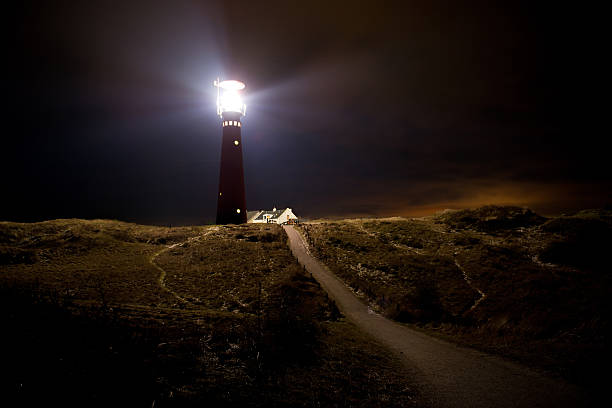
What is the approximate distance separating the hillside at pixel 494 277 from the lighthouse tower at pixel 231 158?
439 inches

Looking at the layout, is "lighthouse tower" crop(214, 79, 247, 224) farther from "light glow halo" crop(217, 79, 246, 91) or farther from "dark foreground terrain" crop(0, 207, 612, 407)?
"dark foreground terrain" crop(0, 207, 612, 407)

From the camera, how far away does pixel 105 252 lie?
27.2m

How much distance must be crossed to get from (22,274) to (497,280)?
34354mm

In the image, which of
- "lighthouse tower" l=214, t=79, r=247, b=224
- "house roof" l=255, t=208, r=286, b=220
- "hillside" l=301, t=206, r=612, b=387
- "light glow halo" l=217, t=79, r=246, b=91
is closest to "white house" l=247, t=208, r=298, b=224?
"house roof" l=255, t=208, r=286, b=220

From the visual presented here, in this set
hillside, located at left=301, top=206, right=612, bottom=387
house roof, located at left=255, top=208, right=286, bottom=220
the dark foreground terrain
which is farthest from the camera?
house roof, located at left=255, top=208, right=286, bottom=220

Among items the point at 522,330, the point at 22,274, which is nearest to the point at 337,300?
the point at 522,330

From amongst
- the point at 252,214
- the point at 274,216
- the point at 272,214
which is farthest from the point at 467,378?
the point at 252,214

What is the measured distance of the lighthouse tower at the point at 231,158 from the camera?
41562mm

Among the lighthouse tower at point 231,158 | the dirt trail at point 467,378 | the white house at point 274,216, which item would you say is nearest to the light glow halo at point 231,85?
the lighthouse tower at point 231,158

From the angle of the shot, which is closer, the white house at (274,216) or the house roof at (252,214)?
the white house at (274,216)

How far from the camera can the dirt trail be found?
7867mm

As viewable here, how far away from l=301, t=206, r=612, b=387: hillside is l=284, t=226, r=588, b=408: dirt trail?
953 mm

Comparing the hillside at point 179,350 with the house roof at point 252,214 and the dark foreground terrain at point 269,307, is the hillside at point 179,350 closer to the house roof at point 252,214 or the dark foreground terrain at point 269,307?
the dark foreground terrain at point 269,307

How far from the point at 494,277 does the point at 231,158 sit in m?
33.8
